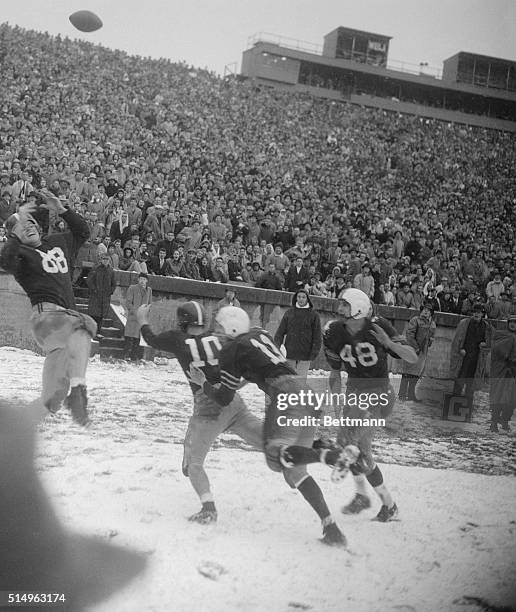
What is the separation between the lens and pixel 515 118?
461 centimetres

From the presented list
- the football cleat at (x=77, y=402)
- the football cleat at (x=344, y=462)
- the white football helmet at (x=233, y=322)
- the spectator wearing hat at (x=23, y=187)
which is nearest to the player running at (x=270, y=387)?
the white football helmet at (x=233, y=322)

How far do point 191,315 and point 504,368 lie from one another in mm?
2875

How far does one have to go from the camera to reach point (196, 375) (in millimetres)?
3074

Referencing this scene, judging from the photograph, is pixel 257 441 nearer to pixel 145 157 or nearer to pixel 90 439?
pixel 90 439

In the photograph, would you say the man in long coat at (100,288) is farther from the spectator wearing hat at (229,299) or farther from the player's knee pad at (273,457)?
the player's knee pad at (273,457)

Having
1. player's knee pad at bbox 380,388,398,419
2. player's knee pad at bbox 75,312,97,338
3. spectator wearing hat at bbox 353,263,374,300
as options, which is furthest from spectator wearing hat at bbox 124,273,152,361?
spectator wearing hat at bbox 353,263,374,300

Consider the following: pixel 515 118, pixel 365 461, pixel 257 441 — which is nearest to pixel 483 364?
pixel 515 118

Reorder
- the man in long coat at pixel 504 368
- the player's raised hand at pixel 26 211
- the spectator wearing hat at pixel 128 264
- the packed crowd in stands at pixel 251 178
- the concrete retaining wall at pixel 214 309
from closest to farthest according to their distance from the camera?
1. the player's raised hand at pixel 26 211
2. the concrete retaining wall at pixel 214 309
3. the spectator wearing hat at pixel 128 264
4. the packed crowd in stands at pixel 251 178
5. the man in long coat at pixel 504 368

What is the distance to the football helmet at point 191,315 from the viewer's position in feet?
10.3

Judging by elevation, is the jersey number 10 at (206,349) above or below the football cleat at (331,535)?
above

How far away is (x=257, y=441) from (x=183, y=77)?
2.85 metres

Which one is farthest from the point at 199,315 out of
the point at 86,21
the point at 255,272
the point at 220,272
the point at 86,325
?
the point at 86,21

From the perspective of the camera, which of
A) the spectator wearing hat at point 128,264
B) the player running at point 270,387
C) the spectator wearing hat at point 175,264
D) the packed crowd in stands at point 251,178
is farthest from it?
the packed crowd in stands at point 251,178

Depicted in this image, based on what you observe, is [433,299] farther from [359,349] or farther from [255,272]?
[359,349]
